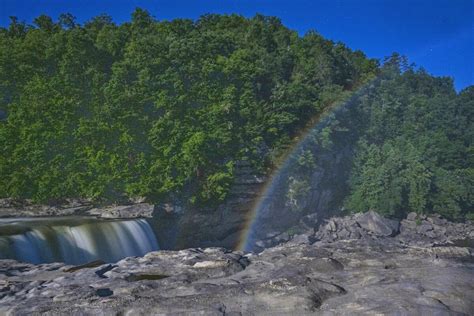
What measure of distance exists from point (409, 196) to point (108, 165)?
1133 inches

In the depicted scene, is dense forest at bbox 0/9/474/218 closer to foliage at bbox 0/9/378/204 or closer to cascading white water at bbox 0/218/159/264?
foliage at bbox 0/9/378/204

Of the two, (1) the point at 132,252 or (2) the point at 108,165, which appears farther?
(2) the point at 108,165

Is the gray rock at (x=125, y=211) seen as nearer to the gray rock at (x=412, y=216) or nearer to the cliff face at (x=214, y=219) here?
the cliff face at (x=214, y=219)

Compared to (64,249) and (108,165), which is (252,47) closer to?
(108,165)

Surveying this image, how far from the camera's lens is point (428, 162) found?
48844 mm

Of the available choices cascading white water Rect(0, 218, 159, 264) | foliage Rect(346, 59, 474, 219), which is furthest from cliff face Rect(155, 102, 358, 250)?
cascading white water Rect(0, 218, 159, 264)

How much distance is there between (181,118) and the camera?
35219 mm

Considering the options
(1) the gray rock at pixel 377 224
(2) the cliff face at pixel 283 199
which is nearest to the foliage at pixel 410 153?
(1) the gray rock at pixel 377 224

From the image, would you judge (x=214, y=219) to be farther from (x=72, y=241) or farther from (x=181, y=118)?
(x=72, y=241)

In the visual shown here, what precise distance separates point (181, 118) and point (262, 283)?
26.4m

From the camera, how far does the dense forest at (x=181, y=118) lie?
31.7m

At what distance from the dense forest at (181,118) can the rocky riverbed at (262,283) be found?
1800cm

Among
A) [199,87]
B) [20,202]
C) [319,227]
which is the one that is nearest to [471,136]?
[319,227]

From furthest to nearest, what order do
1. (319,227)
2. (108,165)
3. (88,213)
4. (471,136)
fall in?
1. (471,136)
2. (319,227)
3. (108,165)
4. (88,213)
